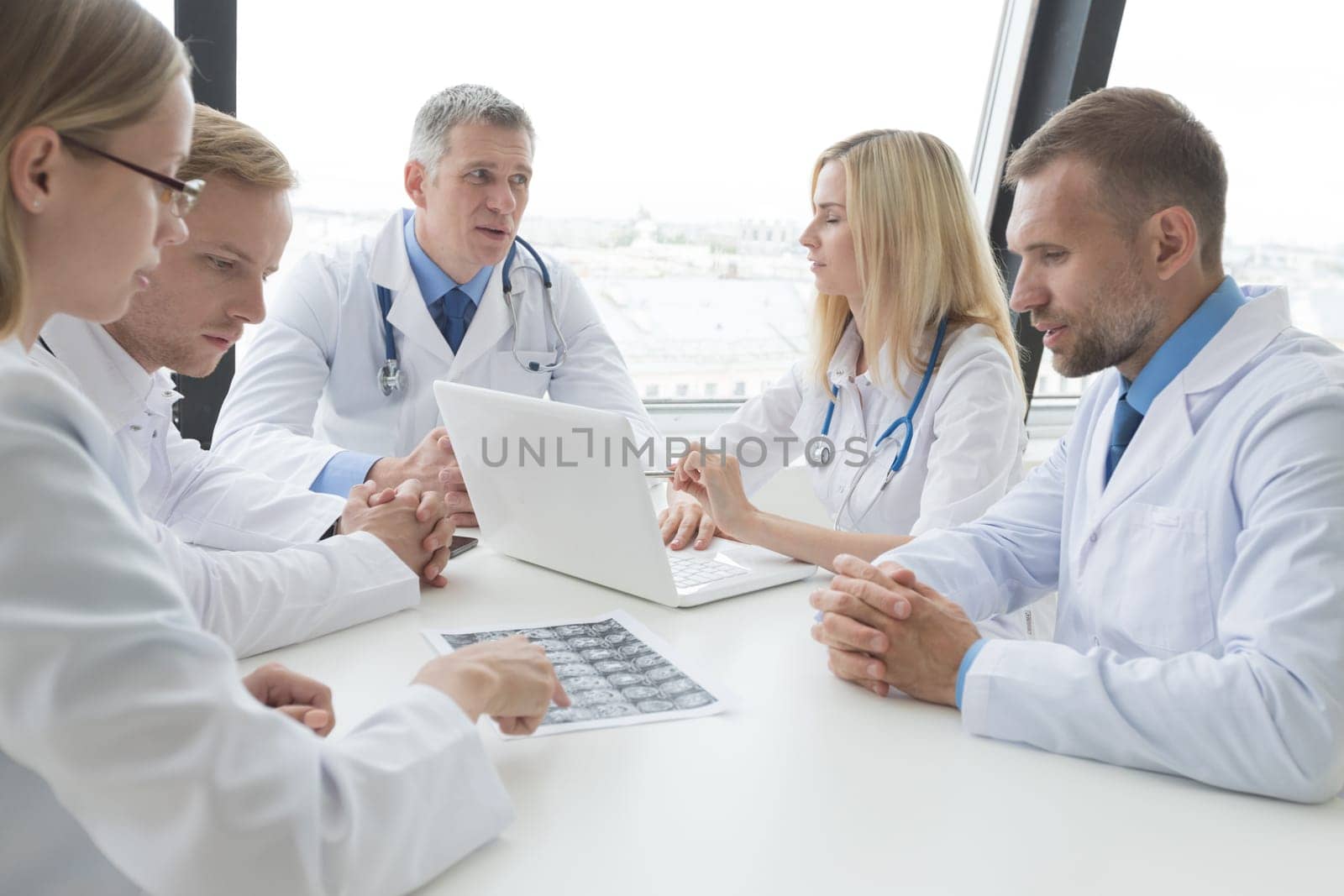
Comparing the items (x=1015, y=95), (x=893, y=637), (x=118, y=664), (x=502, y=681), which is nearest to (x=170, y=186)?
(x=118, y=664)

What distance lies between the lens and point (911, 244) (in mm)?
1919

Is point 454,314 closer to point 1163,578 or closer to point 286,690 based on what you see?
point 286,690

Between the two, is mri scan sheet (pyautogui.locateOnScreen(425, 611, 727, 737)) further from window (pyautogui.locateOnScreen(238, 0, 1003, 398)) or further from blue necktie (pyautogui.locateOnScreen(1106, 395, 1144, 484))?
window (pyautogui.locateOnScreen(238, 0, 1003, 398))

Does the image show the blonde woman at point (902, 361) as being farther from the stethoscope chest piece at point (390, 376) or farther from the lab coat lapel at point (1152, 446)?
the stethoscope chest piece at point (390, 376)

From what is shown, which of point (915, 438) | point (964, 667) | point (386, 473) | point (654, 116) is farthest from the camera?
point (654, 116)

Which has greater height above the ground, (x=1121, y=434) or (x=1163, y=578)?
(x=1121, y=434)

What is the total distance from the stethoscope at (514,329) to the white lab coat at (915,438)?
0.43 m

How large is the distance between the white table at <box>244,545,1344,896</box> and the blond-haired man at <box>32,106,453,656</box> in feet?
0.32

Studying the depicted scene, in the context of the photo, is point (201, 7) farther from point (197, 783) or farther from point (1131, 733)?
point (1131, 733)

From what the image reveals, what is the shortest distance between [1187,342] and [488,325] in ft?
4.54

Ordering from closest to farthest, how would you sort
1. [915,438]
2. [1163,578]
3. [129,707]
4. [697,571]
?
[129,707], [1163,578], [697,571], [915,438]

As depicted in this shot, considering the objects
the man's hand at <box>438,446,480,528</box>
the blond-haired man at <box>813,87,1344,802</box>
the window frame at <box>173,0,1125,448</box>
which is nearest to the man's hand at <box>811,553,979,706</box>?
the blond-haired man at <box>813,87,1344,802</box>

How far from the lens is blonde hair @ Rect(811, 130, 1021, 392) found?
1920 mm

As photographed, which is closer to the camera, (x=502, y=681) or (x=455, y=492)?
(x=502, y=681)
